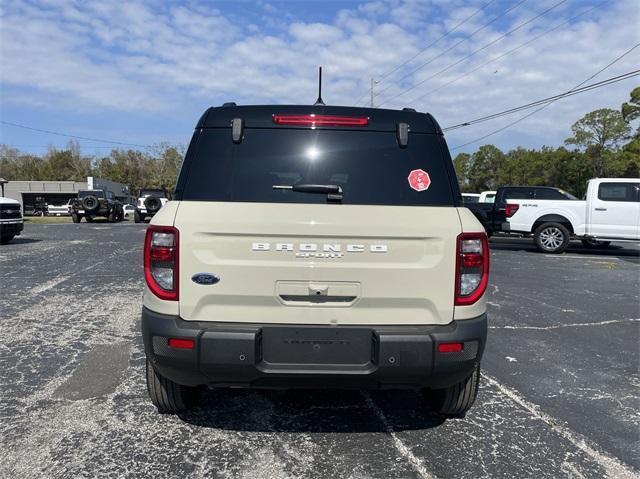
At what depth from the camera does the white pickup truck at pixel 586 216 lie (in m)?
12.9

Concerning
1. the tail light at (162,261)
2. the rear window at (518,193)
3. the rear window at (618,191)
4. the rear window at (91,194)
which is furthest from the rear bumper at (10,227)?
the rear window at (91,194)

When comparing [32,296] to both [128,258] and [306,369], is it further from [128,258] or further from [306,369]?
[306,369]

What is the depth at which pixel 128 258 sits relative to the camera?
37.6ft

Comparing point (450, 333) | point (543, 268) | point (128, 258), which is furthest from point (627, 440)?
point (128, 258)

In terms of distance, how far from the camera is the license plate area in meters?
2.65

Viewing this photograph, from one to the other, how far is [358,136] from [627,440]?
2.60 metres

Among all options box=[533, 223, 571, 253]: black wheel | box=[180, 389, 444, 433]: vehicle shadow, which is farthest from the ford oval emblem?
box=[533, 223, 571, 253]: black wheel

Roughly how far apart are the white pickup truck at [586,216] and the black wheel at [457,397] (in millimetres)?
11821

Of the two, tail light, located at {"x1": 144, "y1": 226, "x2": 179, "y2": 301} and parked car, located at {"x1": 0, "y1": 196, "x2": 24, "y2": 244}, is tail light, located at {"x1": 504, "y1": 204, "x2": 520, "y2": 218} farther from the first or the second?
parked car, located at {"x1": 0, "y1": 196, "x2": 24, "y2": 244}

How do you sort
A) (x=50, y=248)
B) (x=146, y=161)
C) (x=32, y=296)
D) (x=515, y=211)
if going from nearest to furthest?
(x=32, y=296) < (x=50, y=248) < (x=515, y=211) < (x=146, y=161)

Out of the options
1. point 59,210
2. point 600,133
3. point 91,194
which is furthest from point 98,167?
point 600,133

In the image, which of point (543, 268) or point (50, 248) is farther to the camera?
point (50, 248)

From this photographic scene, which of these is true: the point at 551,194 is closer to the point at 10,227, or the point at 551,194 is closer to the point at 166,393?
the point at 166,393

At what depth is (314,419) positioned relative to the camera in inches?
133
